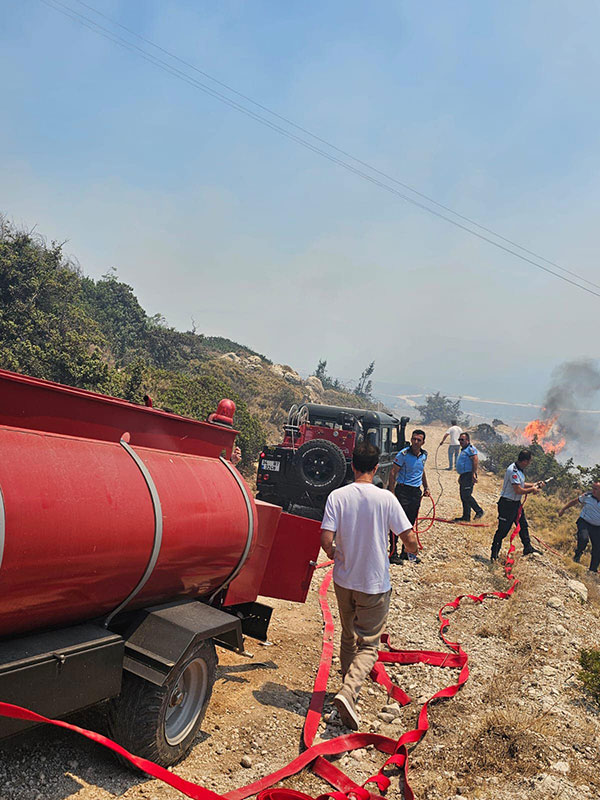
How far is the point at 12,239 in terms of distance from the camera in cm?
2295

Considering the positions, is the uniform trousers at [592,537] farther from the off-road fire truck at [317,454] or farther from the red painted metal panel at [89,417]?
the red painted metal panel at [89,417]

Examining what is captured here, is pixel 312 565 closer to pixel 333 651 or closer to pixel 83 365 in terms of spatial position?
pixel 333 651

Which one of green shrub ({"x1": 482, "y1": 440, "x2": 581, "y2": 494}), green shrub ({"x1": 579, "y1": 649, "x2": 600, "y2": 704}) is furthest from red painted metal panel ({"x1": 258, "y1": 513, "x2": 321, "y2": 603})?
green shrub ({"x1": 482, "y1": 440, "x2": 581, "y2": 494})

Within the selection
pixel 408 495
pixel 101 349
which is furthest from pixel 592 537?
pixel 101 349

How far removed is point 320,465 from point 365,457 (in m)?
6.83

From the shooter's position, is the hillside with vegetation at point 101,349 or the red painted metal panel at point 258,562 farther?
the hillside with vegetation at point 101,349

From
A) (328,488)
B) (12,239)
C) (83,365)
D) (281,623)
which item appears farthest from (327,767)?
(12,239)

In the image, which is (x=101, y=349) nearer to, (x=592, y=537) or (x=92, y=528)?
(x=592, y=537)

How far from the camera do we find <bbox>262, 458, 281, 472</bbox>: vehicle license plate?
12.4 meters

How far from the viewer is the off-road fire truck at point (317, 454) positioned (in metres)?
11.7

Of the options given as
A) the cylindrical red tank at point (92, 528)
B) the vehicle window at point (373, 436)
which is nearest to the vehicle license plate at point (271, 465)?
the vehicle window at point (373, 436)

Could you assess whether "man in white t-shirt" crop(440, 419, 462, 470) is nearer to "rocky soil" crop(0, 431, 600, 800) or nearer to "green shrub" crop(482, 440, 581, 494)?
"green shrub" crop(482, 440, 581, 494)

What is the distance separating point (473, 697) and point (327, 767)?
199 centimetres

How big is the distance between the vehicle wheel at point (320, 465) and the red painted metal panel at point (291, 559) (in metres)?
5.72
